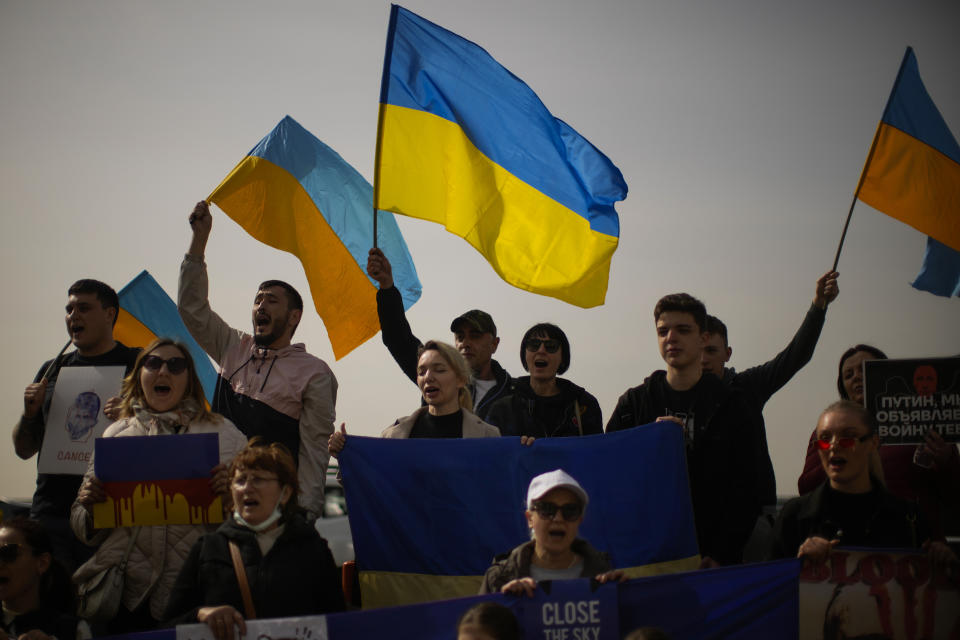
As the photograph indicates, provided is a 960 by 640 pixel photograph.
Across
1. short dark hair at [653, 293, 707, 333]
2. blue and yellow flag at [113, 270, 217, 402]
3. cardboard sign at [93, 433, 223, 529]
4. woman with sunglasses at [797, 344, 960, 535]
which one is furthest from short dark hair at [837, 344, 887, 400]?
blue and yellow flag at [113, 270, 217, 402]

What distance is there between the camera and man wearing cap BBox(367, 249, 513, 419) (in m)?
6.73

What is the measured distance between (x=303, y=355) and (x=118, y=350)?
1.31m

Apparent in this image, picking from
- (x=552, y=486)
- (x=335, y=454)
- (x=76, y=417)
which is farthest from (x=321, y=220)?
(x=552, y=486)

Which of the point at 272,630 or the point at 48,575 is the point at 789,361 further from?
the point at 48,575

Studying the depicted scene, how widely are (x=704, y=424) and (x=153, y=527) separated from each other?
10.1ft

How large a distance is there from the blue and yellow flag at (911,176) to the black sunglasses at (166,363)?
5.11m

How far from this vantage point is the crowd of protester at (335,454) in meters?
4.53

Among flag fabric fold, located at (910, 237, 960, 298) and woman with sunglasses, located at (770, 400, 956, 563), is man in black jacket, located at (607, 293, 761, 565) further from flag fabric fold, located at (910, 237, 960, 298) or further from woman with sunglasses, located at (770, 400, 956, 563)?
flag fabric fold, located at (910, 237, 960, 298)

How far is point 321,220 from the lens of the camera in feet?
25.7

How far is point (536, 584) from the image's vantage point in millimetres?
4293

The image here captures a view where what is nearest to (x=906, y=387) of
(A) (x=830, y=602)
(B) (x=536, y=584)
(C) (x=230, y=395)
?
(A) (x=830, y=602)

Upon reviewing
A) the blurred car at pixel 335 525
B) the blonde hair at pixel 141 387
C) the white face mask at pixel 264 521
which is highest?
the blonde hair at pixel 141 387

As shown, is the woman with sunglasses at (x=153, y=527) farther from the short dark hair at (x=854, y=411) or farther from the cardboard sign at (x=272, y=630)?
the short dark hair at (x=854, y=411)

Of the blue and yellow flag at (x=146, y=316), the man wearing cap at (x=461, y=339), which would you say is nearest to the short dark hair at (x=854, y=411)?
the man wearing cap at (x=461, y=339)
